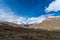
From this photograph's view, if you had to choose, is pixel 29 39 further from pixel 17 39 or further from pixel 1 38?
pixel 1 38

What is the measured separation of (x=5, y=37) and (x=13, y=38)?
1.43 metres

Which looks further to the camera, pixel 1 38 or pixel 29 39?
pixel 29 39

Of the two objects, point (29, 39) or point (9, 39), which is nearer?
point (9, 39)

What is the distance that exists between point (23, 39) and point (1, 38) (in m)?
3.97

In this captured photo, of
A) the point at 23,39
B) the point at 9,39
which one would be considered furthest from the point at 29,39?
the point at 9,39

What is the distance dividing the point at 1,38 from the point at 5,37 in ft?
3.37

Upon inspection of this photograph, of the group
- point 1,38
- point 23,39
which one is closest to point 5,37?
point 1,38

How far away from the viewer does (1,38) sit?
2928cm

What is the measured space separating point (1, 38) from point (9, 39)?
141 centimetres

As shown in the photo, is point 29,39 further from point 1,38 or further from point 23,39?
point 1,38

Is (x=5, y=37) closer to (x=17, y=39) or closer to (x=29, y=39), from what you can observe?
(x=17, y=39)

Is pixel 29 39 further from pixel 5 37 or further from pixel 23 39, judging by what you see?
pixel 5 37

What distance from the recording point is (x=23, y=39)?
30.7 m

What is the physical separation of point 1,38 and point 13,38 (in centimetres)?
210
